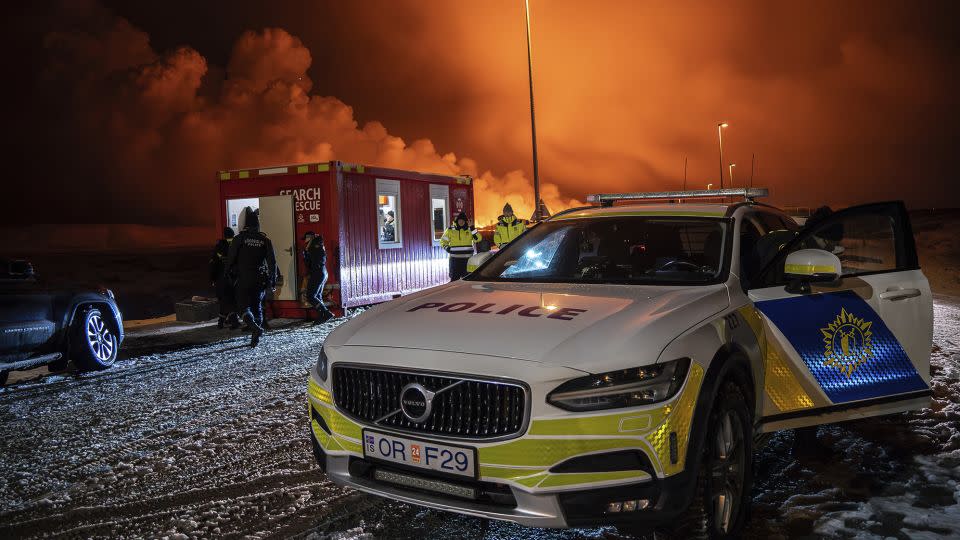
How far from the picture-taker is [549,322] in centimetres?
307

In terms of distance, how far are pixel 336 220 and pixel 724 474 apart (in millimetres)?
9983

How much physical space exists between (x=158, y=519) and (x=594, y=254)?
3.01m

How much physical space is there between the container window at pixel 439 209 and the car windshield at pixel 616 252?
10.9 meters

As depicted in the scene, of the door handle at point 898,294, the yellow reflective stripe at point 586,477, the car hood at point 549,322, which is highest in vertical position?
the car hood at point 549,322

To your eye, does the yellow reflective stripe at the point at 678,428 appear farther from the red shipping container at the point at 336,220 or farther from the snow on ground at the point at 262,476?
the red shipping container at the point at 336,220

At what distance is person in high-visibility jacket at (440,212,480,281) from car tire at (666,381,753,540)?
970cm

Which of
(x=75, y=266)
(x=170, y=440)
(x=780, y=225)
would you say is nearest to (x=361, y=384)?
(x=170, y=440)

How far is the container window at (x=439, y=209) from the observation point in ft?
51.4

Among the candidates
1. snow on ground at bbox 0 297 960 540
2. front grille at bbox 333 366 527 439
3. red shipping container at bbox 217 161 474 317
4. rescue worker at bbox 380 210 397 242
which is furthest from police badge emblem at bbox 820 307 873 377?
rescue worker at bbox 380 210 397 242

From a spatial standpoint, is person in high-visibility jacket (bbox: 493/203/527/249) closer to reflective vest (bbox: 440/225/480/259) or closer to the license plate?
reflective vest (bbox: 440/225/480/259)

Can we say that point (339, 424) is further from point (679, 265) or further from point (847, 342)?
point (847, 342)

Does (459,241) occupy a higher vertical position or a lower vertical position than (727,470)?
higher

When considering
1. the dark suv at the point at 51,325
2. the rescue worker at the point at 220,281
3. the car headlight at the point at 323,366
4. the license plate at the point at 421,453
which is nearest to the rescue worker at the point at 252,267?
the dark suv at the point at 51,325

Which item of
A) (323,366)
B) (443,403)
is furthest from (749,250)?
(323,366)
